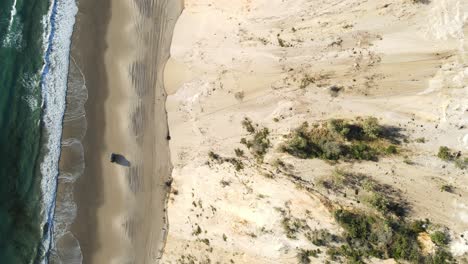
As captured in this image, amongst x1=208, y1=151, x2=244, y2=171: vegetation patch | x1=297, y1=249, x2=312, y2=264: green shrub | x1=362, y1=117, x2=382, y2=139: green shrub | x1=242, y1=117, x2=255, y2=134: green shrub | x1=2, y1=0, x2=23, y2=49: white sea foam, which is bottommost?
x1=297, y1=249, x2=312, y2=264: green shrub

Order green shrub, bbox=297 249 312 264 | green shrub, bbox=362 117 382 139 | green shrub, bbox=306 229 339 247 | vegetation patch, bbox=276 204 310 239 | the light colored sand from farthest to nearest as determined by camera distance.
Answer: green shrub, bbox=297 249 312 264, vegetation patch, bbox=276 204 310 239, green shrub, bbox=306 229 339 247, green shrub, bbox=362 117 382 139, the light colored sand

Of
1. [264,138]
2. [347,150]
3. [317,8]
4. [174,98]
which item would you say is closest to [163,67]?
[174,98]

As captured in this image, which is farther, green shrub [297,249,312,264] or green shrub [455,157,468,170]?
green shrub [297,249,312,264]

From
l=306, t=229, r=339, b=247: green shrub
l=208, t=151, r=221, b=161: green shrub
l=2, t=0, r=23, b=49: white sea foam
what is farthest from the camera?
l=2, t=0, r=23, b=49: white sea foam

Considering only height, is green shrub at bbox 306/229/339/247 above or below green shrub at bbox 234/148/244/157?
below

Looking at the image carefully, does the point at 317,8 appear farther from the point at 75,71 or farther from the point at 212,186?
the point at 75,71

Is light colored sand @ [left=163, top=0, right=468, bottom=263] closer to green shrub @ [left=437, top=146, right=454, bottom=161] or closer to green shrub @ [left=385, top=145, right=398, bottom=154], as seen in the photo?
green shrub @ [left=437, top=146, right=454, bottom=161]

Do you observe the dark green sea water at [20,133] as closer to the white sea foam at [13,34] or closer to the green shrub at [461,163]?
the white sea foam at [13,34]

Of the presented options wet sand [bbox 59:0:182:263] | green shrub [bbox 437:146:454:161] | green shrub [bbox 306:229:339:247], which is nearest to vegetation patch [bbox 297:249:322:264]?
green shrub [bbox 306:229:339:247]
